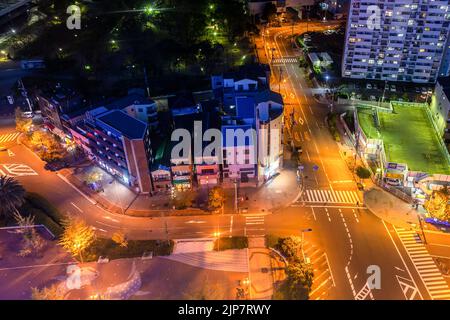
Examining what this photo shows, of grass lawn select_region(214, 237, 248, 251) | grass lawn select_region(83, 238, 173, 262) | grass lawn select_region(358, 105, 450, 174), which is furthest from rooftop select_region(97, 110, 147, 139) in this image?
grass lawn select_region(358, 105, 450, 174)

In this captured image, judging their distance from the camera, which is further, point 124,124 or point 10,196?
point 124,124

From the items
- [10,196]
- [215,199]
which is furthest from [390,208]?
[10,196]

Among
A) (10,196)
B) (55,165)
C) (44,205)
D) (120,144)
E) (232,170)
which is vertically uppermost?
(120,144)

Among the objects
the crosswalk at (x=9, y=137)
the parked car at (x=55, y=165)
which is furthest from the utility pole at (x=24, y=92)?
the parked car at (x=55, y=165)

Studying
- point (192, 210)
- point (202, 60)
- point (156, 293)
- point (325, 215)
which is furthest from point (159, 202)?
point (202, 60)

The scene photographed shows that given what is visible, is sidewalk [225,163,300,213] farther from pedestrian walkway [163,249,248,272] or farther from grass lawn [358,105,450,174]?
grass lawn [358,105,450,174]

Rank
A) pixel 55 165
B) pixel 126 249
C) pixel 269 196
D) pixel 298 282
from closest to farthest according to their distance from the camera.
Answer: pixel 298 282 < pixel 126 249 < pixel 269 196 < pixel 55 165

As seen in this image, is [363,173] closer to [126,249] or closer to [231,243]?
[231,243]
